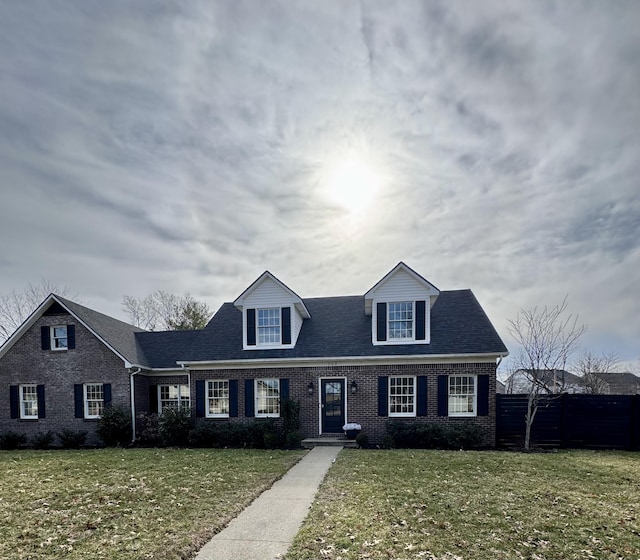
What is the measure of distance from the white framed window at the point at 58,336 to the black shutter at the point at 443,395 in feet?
52.8

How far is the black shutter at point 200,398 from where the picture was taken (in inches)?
603

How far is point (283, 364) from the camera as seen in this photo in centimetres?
1491

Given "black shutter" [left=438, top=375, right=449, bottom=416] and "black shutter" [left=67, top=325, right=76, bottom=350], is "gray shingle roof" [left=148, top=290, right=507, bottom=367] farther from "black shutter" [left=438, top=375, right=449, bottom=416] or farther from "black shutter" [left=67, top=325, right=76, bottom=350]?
"black shutter" [left=67, top=325, right=76, bottom=350]

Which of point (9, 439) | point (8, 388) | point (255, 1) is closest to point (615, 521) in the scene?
point (255, 1)

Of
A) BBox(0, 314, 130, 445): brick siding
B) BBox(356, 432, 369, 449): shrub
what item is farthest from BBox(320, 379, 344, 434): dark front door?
BBox(0, 314, 130, 445): brick siding

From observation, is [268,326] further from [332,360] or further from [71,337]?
[71,337]

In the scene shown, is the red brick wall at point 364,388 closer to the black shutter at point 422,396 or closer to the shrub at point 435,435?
the black shutter at point 422,396

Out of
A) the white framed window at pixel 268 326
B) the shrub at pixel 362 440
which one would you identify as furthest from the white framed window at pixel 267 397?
the shrub at pixel 362 440

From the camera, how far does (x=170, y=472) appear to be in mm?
9484

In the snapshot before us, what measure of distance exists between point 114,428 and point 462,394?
13.6 metres

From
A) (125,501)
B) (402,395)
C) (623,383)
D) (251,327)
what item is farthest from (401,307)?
(623,383)

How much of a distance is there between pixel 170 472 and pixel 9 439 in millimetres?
10592

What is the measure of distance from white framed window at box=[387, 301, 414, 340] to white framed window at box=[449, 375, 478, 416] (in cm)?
230

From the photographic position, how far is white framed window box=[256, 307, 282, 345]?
15.7 meters
